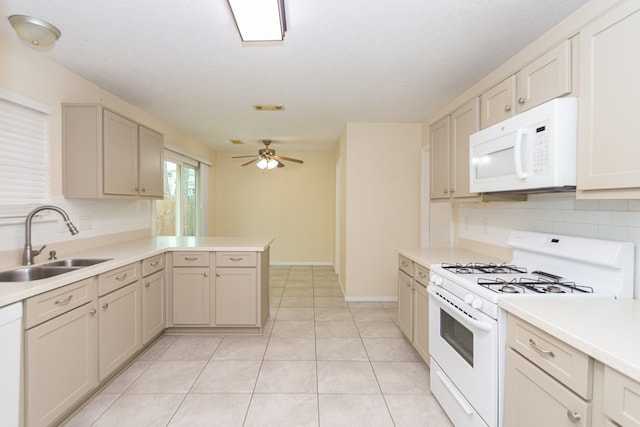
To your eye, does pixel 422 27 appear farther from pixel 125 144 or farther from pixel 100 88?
pixel 100 88

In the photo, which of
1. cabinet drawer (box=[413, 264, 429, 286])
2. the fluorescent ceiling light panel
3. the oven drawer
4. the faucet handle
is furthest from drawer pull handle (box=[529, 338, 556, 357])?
the faucet handle

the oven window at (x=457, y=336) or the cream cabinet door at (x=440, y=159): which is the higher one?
the cream cabinet door at (x=440, y=159)

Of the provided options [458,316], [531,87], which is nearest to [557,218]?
[531,87]

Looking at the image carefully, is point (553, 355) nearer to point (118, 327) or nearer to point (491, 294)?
point (491, 294)

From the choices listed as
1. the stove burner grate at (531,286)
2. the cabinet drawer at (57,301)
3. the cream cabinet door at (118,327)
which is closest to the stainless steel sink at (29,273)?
the cabinet drawer at (57,301)

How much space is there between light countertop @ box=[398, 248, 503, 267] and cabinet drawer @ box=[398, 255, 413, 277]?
0.17ft

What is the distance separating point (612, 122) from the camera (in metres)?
1.27

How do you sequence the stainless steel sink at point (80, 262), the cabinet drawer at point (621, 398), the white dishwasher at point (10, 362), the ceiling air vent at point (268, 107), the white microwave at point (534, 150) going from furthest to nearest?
the ceiling air vent at point (268, 107) → the stainless steel sink at point (80, 262) → the white microwave at point (534, 150) → the white dishwasher at point (10, 362) → the cabinet drawer at point (621, 398)

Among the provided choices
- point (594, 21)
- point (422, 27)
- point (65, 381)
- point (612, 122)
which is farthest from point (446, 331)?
point (65, 381)

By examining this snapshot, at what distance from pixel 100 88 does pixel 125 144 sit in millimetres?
622

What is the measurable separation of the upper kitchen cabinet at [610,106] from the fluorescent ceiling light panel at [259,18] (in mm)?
1455

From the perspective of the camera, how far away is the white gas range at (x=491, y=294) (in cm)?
144

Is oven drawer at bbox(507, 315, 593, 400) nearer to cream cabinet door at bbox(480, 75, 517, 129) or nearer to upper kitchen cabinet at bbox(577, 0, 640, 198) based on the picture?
upper kitchen cabinet at bbox(577, 0, 640, 198)

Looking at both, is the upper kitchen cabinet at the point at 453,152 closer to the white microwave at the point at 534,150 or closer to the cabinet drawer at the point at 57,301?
the white microwave at the point at 534,150
